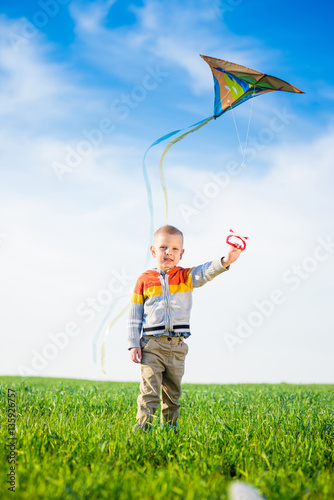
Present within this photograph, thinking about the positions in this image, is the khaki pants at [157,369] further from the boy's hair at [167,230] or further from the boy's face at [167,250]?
the boy's hair at [167,230]

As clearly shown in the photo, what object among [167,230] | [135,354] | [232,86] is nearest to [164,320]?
[135,354]

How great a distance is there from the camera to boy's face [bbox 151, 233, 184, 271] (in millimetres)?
5168

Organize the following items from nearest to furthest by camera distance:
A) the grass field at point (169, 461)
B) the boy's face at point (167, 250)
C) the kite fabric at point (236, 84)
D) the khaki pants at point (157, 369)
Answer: the grass field at point (169, 461) → the khaki pants at point (157, 369) → the boy's face at point (167, 250) → the kite fabric at point (236, 84)

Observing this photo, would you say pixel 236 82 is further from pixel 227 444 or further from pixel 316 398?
pixel 316 398

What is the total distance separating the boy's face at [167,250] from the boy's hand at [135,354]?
94 cm

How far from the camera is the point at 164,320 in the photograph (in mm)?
5105

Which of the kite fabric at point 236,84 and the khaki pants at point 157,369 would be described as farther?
the kite fabric at point 236,84

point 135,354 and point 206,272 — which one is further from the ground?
point 206,272

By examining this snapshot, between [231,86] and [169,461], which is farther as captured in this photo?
[231,86]

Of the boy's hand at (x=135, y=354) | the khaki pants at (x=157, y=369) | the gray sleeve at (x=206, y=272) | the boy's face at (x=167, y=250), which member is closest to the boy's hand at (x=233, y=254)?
the gray sleeve at (x=206, y=272)

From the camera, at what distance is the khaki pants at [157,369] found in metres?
5.04

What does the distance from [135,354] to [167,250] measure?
1.18m

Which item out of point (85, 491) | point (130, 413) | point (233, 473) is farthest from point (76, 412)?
point (85, 491)

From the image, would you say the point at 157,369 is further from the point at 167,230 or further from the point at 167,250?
the point at 167,230
